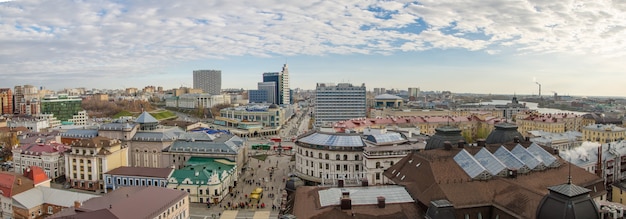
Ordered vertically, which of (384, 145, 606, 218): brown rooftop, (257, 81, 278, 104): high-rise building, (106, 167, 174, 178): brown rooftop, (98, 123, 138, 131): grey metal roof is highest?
(257, 81, 278, 104): high-rise building

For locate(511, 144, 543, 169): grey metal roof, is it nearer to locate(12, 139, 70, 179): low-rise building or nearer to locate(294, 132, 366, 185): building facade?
locate(294, 132, 366, 185): building facade

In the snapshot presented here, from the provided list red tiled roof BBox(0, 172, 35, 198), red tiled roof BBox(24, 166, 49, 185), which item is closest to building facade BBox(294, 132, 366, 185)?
red tiled roof BBox(24, 166, 49, 185)

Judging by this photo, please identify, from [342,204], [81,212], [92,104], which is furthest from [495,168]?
[92,104]

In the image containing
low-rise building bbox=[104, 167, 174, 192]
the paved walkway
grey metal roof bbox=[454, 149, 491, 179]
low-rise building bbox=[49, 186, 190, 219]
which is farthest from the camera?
low-rise building bbox=[104, 167, 174, 192]

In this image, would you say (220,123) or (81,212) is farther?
(220,123)

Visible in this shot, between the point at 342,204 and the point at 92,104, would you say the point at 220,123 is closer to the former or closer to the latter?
the point at 92,104
